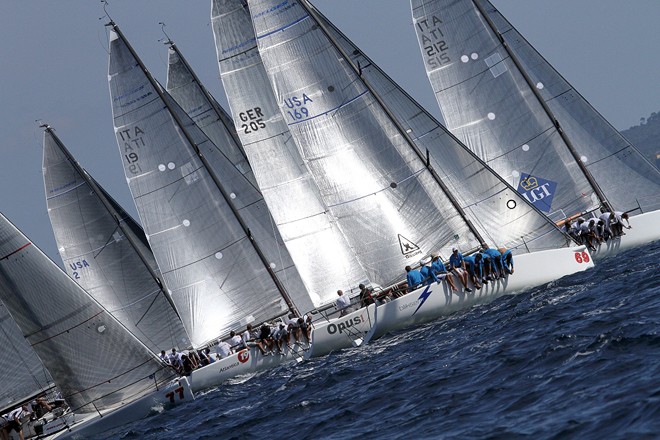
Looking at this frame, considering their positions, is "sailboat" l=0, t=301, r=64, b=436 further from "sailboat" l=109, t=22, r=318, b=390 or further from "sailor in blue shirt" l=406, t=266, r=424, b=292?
"sailor in blue shirt" l=406, t=266, r=424, b=292

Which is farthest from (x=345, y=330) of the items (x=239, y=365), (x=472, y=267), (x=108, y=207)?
(x=108, y=207)

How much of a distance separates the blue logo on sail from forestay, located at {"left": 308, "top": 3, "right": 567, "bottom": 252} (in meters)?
5.08

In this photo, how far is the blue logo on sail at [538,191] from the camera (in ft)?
97.2

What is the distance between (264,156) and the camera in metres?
27.9

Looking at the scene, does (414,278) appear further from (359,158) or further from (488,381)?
(488,381)

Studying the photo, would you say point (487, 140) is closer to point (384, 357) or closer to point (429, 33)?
point (429, 33)

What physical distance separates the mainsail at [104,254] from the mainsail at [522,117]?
1013cm

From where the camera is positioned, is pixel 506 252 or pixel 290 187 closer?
pixel 506 252

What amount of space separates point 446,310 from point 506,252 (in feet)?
5.81

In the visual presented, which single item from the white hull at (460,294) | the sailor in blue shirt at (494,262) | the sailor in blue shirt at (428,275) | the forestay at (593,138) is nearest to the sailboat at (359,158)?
the white hull at (460,294)

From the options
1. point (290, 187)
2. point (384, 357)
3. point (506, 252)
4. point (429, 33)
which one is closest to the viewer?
point (384, 357)

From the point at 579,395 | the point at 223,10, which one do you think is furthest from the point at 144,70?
the point at 579,395

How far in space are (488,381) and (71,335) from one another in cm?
1096

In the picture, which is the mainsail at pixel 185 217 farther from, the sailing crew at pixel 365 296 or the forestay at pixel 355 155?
the sailing crew at pixel 365 296
